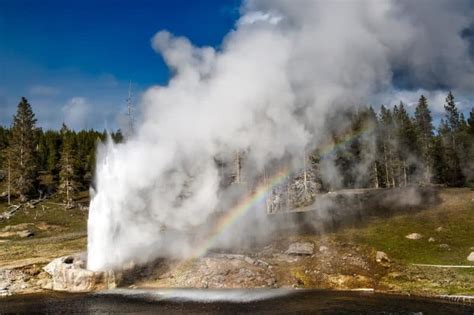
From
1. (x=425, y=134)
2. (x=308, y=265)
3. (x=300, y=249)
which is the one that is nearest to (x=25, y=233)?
(x=300, y=249)

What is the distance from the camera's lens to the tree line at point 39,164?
8631 cm

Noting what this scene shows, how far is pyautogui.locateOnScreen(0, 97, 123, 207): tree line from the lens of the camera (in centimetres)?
Answer: 8631

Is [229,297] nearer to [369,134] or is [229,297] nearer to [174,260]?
[174,260]

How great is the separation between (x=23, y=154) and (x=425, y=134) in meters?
82.4

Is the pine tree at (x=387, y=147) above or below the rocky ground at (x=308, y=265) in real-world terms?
above

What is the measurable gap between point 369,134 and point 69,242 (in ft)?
212

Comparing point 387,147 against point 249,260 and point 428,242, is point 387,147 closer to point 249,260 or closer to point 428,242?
point 428,242

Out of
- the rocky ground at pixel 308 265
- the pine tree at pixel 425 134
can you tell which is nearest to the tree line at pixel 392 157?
the pine tree at pixel 425 134

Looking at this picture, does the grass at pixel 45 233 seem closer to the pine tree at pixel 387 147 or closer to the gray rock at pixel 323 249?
the gray rock at pixel 323 249

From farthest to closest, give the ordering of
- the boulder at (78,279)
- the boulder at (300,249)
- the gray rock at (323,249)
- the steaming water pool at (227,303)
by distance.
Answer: the gray rock at (323,249)
the boulder at (300,249)
the boulder at (78,279)
the steaming water pool at (227,303)

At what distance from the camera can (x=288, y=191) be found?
76.5 m

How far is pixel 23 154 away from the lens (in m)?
93.1

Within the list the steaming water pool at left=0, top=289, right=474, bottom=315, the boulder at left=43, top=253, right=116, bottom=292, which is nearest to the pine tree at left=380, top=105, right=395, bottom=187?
the steaming water pool at left=0, top=289, right=474, bottom=315

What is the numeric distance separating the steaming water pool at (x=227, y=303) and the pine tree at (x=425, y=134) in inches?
2678
